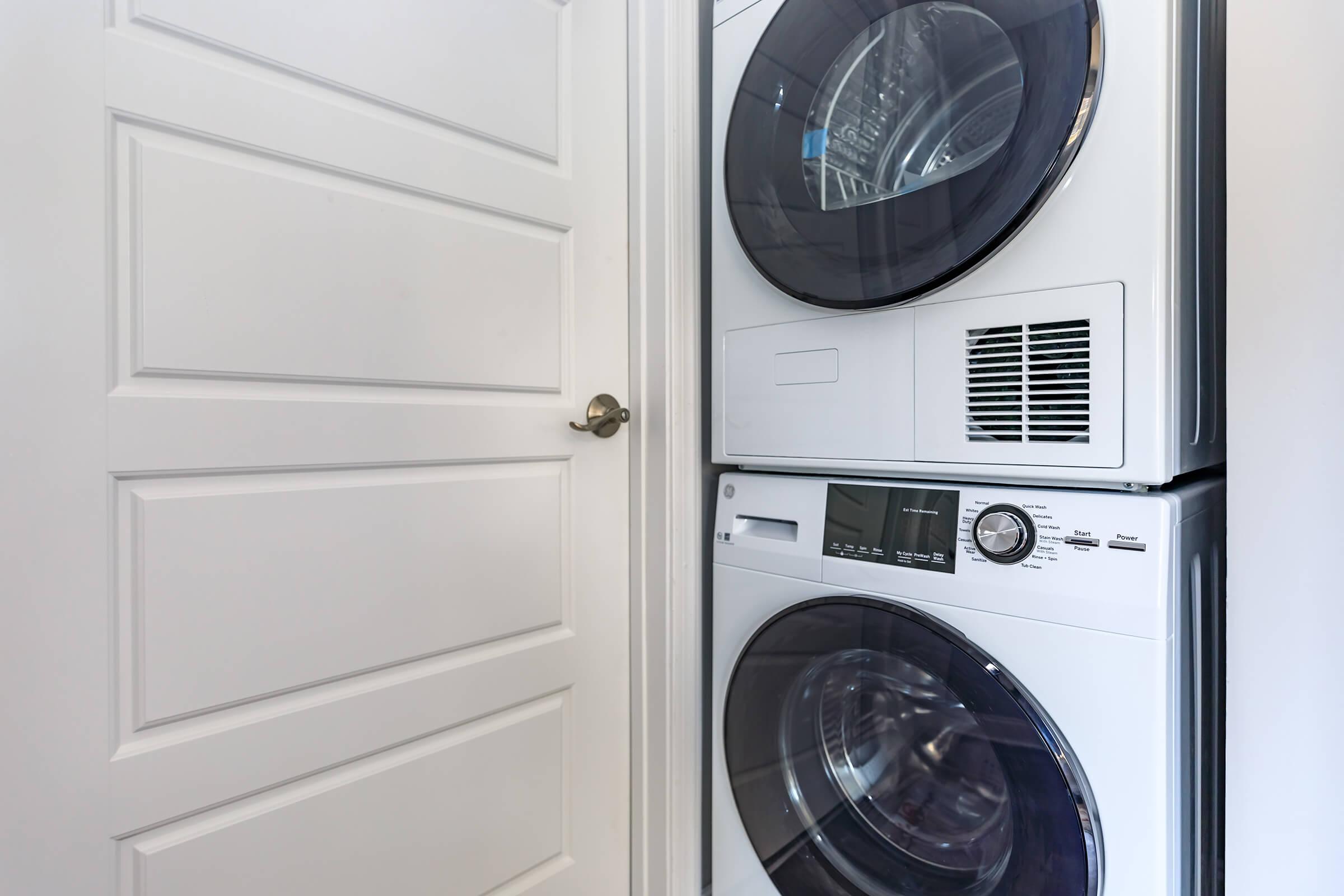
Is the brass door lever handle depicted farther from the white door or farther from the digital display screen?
the digital display screen

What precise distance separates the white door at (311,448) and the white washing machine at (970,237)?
286 mm

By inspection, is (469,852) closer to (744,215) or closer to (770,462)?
(770,462)

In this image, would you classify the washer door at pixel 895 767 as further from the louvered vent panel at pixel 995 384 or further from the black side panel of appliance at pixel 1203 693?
the louvered vent panel at pixel 995 384

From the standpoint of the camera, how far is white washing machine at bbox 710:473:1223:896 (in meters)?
0.74

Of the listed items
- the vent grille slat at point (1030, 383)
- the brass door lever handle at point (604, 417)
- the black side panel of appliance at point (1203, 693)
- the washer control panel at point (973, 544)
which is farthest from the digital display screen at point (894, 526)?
the brass door lever handle at point (604, 417)

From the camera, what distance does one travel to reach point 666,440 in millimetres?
1172

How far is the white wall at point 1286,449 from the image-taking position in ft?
2.23

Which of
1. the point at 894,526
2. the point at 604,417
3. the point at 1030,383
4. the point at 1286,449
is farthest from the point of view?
the point at 604,417

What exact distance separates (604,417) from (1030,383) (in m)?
0.64

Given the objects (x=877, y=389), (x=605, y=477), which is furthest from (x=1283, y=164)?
(x=605, y=477)

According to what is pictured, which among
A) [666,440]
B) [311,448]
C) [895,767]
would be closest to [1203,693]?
[895,767]

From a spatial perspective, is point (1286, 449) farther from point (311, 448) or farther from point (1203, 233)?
point (311, 448)

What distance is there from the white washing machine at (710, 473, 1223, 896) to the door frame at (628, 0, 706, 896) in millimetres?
75

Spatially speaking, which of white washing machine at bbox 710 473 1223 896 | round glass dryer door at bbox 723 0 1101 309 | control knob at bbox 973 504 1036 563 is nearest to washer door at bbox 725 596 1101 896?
white washing machine at bbox 710 473 1223 896
